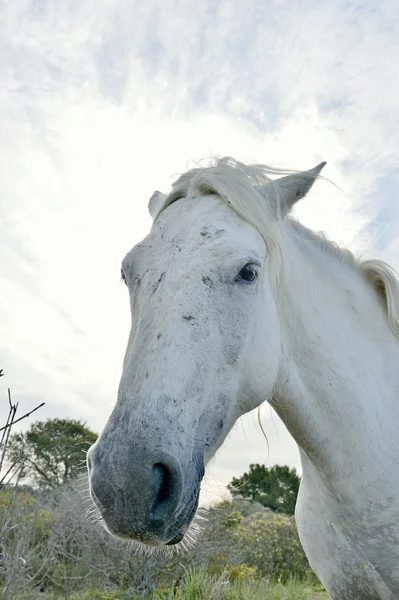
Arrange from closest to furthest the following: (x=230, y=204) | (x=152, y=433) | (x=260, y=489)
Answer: (x=152, y=433), (x=230, y=204), (x=260, y=489)

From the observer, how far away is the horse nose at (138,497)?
1527mm

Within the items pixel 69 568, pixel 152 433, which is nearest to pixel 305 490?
pixel 152 433

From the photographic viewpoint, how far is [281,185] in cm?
256

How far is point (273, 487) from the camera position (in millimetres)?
19250

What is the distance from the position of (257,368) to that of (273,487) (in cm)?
1871

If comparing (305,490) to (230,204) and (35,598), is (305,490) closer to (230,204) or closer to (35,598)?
(230,204)

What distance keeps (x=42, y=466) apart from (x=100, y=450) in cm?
1455

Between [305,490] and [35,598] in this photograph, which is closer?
[305,490]

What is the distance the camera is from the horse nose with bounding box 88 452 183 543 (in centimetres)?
153

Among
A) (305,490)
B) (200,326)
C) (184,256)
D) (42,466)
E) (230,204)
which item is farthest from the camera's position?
(42,466)

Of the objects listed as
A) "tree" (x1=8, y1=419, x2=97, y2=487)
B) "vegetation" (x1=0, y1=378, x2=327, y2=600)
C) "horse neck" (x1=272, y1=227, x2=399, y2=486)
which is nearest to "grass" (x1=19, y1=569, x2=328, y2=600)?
"vegetation" (x1=0, y1=378, x2=327, y2=600)

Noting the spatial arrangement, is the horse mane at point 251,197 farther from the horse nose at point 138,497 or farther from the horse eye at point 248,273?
the horse nose at point 138,497

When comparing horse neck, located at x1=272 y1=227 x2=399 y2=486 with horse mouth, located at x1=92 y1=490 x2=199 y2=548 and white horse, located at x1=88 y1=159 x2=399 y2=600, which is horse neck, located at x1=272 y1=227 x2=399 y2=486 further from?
horse mouth, located at x1=92 y1=490 x2=199 y2=548

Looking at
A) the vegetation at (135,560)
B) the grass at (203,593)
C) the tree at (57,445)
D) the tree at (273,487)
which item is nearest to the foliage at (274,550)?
the vegetation at (135,560)
